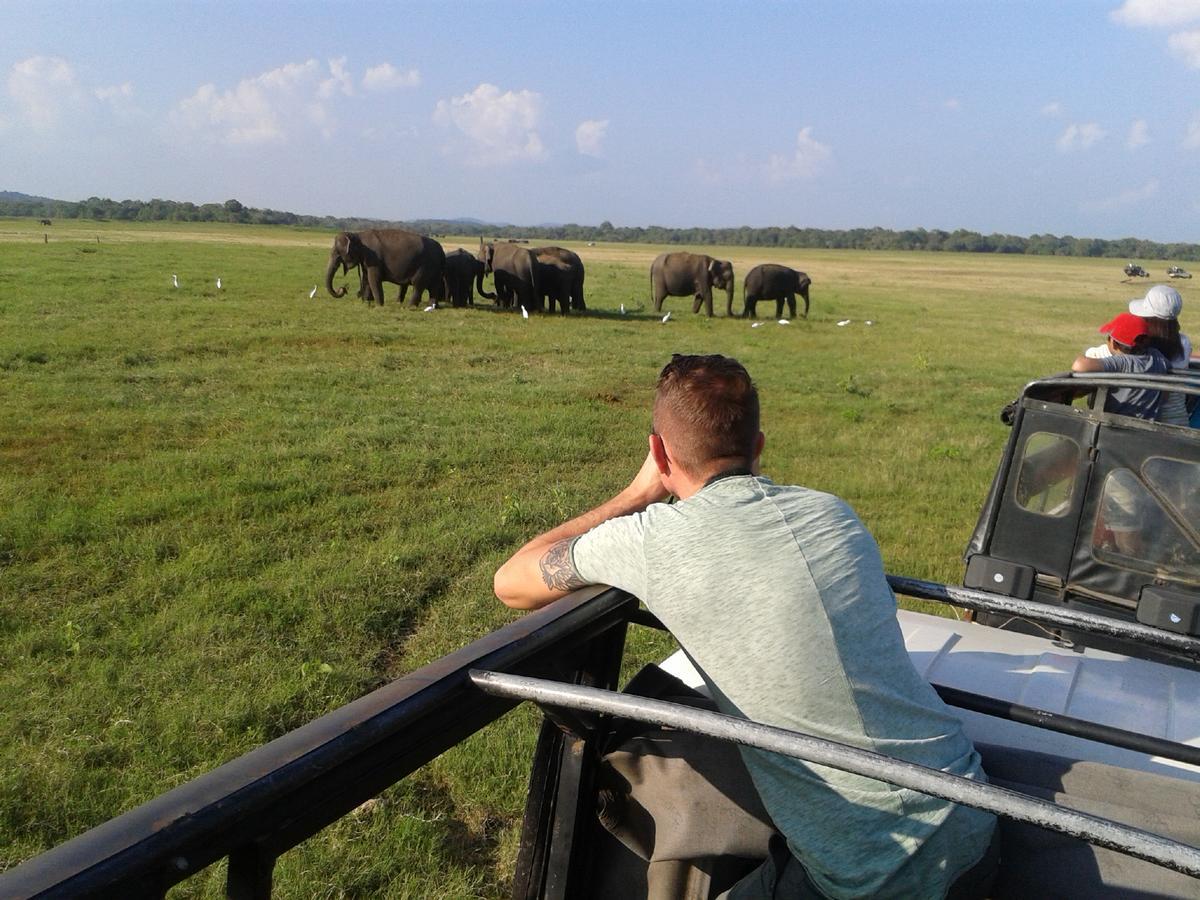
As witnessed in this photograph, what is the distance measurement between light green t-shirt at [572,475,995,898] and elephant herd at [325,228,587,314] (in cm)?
2351

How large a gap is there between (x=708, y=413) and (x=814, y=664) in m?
0.59

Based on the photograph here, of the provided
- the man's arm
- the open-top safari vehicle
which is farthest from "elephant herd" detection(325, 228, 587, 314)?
the man's arm

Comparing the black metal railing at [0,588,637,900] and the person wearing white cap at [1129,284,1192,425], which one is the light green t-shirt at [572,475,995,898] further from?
the person wearing white cap at [1129,284,1192,425]

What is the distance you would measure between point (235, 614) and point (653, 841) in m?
3.85

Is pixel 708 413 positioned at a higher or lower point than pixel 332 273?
lower

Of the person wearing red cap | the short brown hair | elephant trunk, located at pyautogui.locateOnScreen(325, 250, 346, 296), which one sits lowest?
the short brown hair

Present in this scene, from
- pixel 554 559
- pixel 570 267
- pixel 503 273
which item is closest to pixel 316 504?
pixel 554 559

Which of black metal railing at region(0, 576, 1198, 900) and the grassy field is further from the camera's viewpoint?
the grassy field

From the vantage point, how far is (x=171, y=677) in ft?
15.2

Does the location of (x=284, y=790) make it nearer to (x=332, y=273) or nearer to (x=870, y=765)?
(x=870, y=765)

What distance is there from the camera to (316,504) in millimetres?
7328

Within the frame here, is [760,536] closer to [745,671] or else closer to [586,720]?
[745,671]

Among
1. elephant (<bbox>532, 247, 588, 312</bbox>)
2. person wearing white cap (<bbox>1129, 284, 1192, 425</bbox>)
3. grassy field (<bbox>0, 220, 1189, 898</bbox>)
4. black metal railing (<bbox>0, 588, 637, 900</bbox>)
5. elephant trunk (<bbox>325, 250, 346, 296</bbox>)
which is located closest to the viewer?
black metal railing (<bbox>0, 588, 637, 900</bbox>)

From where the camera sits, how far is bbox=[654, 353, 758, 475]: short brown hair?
7.43 feet
